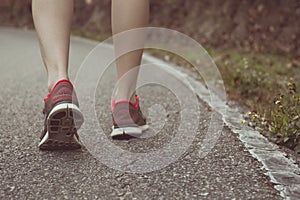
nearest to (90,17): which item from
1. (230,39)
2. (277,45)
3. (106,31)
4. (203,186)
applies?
(106,31)

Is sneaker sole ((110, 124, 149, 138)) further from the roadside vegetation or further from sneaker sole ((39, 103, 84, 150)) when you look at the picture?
the roadside vegetation

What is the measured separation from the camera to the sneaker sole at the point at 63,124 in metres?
1.93

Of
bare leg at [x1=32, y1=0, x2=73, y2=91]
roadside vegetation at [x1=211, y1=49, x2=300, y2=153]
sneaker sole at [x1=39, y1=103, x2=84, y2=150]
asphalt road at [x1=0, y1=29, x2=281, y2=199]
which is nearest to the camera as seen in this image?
asphalt road at [x1=0, y1=29, x2=281, y2=199]

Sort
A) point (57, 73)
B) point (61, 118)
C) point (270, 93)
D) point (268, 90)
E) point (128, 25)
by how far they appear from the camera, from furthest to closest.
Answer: point (268, 90), point (270, 93), point (128, 25), point (57, 73), point (61, 118)

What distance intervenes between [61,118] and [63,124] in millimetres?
26

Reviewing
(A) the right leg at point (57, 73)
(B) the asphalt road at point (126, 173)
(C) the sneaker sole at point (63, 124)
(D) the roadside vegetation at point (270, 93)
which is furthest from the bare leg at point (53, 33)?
(D) the roadside vegetation at point (270, 93)

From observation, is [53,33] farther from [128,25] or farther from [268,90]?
[268,90]

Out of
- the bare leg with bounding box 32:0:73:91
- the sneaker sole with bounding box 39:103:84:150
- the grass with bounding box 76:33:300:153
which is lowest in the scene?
the grass with bounding box 76:33:300:153

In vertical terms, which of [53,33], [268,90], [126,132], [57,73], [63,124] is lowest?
[268,90]

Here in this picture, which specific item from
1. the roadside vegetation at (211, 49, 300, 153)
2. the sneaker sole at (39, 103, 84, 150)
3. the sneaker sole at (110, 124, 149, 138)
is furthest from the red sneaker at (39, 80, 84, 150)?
the roadside vegetation at (211, 49, 300, 153)

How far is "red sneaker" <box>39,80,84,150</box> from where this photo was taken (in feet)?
6.34

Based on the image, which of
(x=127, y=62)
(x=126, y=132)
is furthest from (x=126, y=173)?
(x=127, y=62)

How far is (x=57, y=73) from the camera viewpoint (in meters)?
2.09

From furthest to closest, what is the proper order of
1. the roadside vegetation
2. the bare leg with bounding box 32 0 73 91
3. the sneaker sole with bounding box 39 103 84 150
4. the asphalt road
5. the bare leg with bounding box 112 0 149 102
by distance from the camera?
the roadside vegetation
the bare leg with bounding box 112 0 149 102
the bare leg with bounding box 32 0 73 91
the sneaker sole with bounding box 39 103 84 150
the asphalt road
